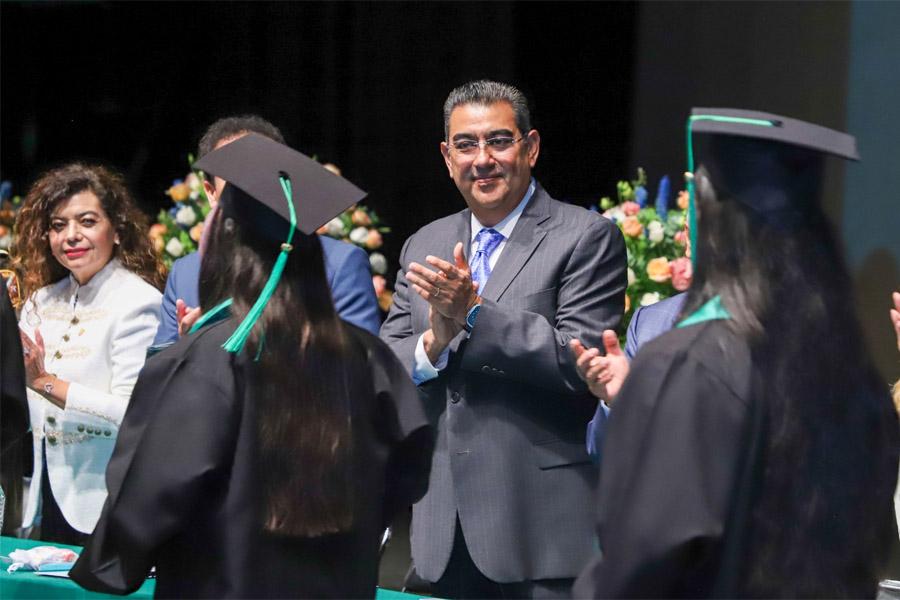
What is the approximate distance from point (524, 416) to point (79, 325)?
65.5 inches

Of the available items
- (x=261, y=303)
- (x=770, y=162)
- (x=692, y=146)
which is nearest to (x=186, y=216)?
(x=261, y=303)

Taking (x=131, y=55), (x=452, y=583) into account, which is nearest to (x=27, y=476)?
(x=452, y=583)

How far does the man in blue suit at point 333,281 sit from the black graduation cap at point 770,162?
1429 mm

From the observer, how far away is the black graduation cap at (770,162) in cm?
188

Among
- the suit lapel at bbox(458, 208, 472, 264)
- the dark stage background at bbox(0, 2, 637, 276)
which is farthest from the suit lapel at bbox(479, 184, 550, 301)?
the dark stage background at bbox(0, 2, 637, 276)

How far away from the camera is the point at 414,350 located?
10.3 ft

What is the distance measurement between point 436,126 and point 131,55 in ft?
6.38

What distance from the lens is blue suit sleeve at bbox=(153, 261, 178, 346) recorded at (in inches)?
137

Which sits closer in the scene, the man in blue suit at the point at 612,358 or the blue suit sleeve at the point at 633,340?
the man in blue suit at the point at 612,358

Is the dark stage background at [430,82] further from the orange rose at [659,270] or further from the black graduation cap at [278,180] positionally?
the black graduation cap at [278,180]

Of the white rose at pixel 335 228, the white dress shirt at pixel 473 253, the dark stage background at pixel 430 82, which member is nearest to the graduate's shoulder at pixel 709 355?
the white dress shirt at pixel 473 253

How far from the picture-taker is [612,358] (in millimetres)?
2352

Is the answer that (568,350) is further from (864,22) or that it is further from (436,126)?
(436,126)

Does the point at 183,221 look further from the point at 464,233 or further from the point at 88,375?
the point at 464,233
